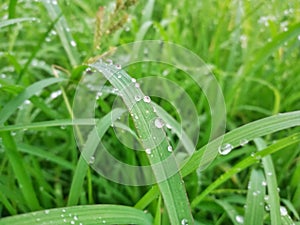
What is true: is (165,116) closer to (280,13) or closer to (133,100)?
(133,100)

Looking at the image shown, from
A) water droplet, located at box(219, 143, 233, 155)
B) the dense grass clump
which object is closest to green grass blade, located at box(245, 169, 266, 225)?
the dense grass clump

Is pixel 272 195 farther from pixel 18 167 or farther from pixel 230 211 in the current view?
pixel 18 167

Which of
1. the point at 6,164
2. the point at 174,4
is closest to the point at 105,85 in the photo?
the point at 6,164

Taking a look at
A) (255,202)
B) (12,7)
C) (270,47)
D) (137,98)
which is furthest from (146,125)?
(270,47)

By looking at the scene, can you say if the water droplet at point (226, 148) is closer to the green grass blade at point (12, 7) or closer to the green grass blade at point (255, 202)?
the green grass blade at point (255, 202)

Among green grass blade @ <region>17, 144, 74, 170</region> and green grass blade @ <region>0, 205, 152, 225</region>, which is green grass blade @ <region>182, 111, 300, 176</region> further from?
green grass blade @ <region>17, 144, 74, 170</region>
